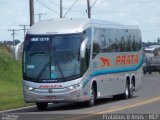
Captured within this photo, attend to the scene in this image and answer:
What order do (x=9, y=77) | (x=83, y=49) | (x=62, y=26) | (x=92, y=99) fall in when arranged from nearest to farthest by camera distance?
(x=83, y=49) < (x=62, y=26) < (x=92, y=99) < (x=9, y=77)

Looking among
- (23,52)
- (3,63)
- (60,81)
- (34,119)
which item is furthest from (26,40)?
(3,63)

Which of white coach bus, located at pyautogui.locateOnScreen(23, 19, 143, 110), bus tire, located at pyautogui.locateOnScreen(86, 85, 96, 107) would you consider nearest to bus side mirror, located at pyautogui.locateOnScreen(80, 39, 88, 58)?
white coach bus, located at pyautogui.locateOnScreen(23, 19, 143, 110)

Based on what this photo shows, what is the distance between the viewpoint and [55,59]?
85.0 ft

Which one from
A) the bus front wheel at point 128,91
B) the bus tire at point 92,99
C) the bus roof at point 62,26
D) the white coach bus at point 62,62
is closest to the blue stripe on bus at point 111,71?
the white coach bus at point 62,62

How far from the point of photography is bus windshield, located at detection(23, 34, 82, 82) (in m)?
25.9

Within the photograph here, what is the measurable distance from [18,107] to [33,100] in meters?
2.55

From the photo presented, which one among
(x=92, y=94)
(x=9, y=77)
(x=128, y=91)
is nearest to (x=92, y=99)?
(x=92, y=94)

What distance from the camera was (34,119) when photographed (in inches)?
834

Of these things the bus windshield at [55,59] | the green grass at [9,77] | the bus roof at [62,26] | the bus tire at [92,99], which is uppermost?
the bus roof at [62,26]

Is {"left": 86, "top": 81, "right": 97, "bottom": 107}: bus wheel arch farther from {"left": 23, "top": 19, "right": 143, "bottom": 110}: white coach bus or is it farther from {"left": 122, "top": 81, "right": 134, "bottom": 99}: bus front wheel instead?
{"left": 122, "top": 81, "right": 134, "bottom": 99}: bus front wheel

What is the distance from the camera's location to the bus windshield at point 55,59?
84.9 ft

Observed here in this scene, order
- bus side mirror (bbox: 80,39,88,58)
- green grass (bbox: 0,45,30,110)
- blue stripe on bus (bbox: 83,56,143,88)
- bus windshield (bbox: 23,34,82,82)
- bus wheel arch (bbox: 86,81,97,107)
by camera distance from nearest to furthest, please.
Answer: bus side mirror (bbox: 80,39,88,58), bus windshield (bbox: 23,34,82,82), blue stripe on bus (bbox: 83,56,143,88), bus wheel arch (bbox: 86,81,97,107), green grass (bbox: 0,45,30,110)

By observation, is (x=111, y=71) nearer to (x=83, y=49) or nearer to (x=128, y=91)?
(x=128, y=91)

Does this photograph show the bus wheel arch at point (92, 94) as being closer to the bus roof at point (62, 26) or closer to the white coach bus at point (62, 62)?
the white coach bus at point (62, 62)
